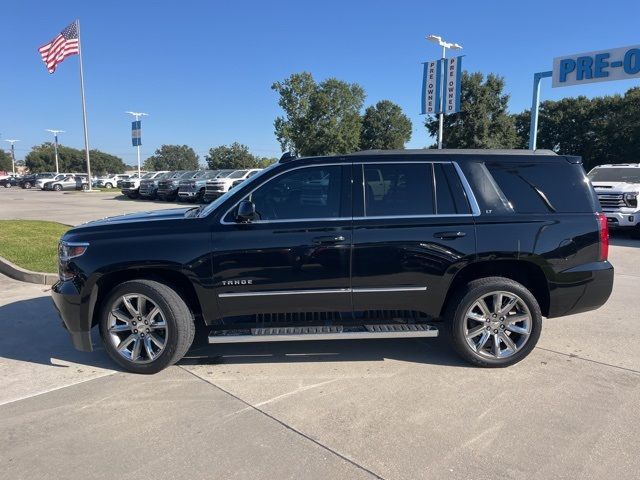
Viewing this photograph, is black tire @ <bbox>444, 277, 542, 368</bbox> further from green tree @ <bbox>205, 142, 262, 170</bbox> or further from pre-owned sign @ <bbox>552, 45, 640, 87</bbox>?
green tree @ <bbox>205, 142, 262, 170</bbox>

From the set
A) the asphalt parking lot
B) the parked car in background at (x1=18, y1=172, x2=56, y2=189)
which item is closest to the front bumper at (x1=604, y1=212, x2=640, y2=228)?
the asphalt parking lot

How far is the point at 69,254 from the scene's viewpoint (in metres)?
4.19

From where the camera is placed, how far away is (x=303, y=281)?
13.6ft

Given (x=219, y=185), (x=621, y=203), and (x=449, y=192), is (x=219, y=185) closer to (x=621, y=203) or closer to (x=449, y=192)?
(x=621, y=203)

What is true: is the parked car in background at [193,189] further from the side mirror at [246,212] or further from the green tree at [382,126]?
the green tree at [382,126]

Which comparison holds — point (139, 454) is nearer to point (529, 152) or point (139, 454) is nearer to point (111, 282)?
point (111, 282)

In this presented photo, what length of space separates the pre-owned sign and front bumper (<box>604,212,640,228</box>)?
808cm

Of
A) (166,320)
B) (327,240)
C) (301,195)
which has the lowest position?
(166,320)

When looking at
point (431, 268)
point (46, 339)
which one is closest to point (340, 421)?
point (431, 268)

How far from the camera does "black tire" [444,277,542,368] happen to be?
424 centimetres

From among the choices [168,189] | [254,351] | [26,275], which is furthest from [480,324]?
[168,189]

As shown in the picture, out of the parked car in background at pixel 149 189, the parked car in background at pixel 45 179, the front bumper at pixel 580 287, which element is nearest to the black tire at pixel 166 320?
the front bumper at pixel 580 287

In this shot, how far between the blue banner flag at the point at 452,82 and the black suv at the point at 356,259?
18117 millimetres

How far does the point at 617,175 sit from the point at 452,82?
9.48 metres
